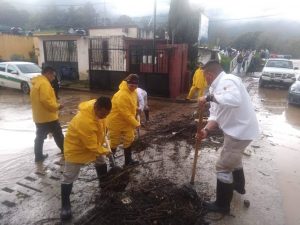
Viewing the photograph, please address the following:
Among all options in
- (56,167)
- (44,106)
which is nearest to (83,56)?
(44,106)

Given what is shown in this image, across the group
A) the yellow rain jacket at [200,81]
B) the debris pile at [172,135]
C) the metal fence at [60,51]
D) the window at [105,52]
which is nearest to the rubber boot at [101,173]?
the debris pile at [172,135]

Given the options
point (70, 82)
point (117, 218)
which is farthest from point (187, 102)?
point (117, 218)

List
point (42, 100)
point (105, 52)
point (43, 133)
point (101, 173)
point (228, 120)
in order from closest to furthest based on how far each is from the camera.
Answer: point (228, 120) → point (101, 173) → point (42, 100) → point (43, 133) → point (105, 52)

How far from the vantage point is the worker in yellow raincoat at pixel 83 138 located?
3.74 metres

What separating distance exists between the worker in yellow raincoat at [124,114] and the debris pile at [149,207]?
104 cm

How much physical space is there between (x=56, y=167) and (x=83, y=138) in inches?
91.6

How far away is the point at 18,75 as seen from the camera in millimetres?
14484

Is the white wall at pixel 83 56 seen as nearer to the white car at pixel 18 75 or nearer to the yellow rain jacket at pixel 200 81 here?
the white car at pixel 18 75

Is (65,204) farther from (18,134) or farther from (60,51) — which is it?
(60,51)

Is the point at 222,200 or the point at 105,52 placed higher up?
the point at 105,52

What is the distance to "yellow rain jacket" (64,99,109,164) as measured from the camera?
374 cm

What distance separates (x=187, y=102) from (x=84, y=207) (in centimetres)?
903

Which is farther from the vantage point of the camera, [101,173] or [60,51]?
[60,51]

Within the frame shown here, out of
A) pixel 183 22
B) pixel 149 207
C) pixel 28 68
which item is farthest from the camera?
pixel 183 22
